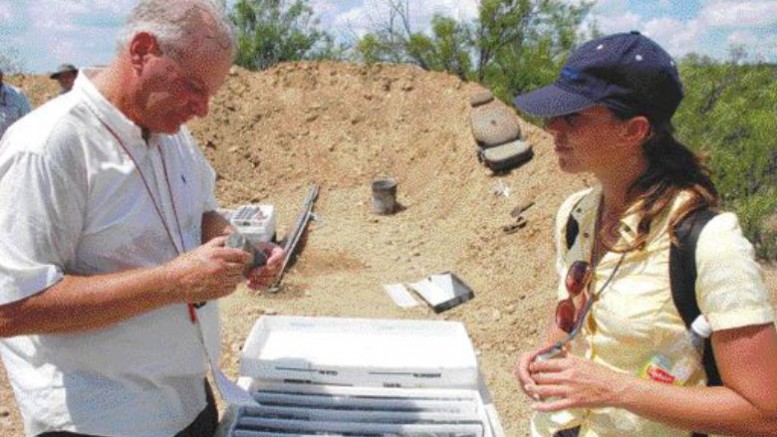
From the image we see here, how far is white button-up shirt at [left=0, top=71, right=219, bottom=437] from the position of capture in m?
1.49

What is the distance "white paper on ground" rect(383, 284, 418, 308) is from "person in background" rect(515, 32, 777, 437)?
541cm

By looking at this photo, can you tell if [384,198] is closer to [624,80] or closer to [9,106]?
[9,106]

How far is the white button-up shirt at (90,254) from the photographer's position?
1487 millimetres

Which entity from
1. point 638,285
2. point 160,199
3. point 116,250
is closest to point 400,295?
point 160,199

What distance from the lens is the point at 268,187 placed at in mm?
12211

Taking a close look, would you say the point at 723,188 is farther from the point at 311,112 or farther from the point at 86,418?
the point at 86,418

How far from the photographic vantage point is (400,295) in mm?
→ 7422

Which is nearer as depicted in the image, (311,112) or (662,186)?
(662,186)

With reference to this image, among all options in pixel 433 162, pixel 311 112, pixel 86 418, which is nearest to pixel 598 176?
pixel 86 418

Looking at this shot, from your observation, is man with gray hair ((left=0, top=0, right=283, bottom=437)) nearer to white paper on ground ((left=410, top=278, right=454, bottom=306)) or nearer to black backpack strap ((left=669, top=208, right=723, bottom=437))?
black backpack strap ((left=669, top=208, right=723, bottom=437))

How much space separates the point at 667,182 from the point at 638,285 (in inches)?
10.4

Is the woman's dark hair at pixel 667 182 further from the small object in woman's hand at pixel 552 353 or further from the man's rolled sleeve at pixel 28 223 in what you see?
the man's rolled sleeve at pixel 28 223

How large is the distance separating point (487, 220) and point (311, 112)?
6068 mm

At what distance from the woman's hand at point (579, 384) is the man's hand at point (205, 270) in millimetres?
775
